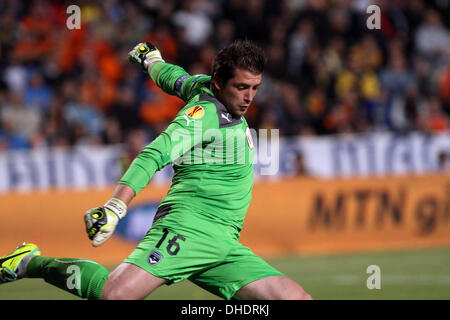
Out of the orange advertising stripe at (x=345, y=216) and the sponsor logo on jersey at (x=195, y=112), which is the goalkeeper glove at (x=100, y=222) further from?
the orange advertising stripe at (x=345, y=216)

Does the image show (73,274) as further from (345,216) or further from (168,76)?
(345,216)

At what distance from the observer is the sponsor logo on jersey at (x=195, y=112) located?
5.25 metres

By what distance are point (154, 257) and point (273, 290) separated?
0.92m

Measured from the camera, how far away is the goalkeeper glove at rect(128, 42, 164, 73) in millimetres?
6734

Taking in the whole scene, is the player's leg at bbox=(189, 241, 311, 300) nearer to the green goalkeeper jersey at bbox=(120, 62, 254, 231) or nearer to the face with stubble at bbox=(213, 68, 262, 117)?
the green goalkeeper jersey at bbox=(120, 62, 254, 231)

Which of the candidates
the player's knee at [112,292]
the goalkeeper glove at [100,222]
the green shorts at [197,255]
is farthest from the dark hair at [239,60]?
the player's knee at [112,292]

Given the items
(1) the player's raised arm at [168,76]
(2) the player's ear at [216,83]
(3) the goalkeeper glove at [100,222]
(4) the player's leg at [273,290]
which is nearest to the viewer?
(3) the goalkeeper glove at [100,222]

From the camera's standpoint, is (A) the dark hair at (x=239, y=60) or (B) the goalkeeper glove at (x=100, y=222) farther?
(A) the dark hair at (x=239, y=60)

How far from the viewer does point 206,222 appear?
5512 mm

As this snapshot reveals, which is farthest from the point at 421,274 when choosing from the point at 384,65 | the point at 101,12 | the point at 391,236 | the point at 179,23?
the point at 101,12

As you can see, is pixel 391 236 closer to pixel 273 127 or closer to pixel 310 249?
pixel 310 249

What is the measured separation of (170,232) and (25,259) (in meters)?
1.23

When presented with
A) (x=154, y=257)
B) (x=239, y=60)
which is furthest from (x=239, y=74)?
(x=154, y=257)
